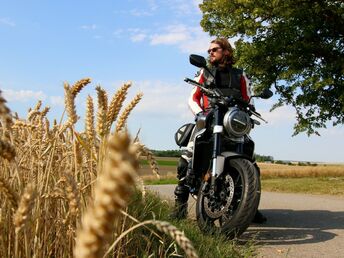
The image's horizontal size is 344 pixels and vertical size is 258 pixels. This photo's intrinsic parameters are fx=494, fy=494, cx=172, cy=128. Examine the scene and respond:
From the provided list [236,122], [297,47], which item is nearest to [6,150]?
[236,122]

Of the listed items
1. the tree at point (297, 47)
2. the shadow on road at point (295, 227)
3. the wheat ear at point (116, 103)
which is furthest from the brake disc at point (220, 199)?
the tree at point (297, 47)

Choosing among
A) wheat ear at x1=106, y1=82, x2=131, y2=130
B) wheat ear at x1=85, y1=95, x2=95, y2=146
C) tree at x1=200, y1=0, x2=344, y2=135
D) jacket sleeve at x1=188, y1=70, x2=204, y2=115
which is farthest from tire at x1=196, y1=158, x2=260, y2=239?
tree at x1=200, y1=0, x2=344, y2=135

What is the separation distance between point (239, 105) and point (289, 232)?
1564 mm

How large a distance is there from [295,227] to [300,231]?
1.11 ft

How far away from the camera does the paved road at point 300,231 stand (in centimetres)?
456

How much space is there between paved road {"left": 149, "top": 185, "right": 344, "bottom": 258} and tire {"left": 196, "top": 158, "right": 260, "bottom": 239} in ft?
0.56

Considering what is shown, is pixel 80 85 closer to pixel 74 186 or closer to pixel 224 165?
pixel 74 186

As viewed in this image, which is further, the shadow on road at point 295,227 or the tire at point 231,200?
the shadow on road at point 295,227

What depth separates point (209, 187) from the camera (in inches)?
195

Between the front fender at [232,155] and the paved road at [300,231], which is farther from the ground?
the front fender at [232,155]

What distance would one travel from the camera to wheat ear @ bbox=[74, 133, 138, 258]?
1.46 ft

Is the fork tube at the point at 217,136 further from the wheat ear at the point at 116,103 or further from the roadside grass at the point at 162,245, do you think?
the wheat ear at the point at 116,103

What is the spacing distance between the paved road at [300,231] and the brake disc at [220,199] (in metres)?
0.21

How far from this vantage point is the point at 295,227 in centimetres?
603
